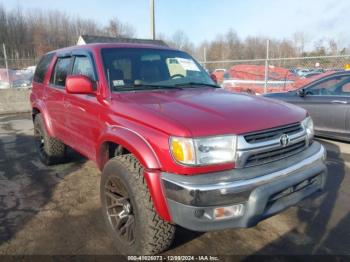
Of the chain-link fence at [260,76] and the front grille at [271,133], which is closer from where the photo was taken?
the front grille at [271,133]

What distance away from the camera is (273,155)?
271cm

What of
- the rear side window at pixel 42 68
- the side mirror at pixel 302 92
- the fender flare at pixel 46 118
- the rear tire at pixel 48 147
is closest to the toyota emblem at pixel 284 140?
the fender flare at pixel 46 118

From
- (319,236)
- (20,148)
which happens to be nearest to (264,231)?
(319,236)

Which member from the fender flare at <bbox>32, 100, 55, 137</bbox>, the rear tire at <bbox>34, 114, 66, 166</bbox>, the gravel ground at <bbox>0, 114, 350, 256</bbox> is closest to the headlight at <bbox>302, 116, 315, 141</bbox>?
the gravel ground at <bbox>0, 114, 350, 256</bbox>

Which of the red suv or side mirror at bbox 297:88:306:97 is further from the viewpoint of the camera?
side mirror at bbox 297:88:306:97

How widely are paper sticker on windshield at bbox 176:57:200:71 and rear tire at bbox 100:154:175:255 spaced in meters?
1.78

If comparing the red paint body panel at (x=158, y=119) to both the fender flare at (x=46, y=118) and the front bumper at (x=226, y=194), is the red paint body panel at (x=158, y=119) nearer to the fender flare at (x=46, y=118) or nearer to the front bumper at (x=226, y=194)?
the front bumper at (x=226, y=194)

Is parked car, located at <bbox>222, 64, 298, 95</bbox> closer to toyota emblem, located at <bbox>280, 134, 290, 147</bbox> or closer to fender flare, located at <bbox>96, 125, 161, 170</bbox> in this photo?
toyota emblem, located at <bbox>280, 134, 290, 147</bbox>

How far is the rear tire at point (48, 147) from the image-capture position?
530 cm

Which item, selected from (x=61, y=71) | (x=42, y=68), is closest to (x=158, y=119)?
(x=61, y=71)

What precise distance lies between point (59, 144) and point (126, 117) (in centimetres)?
282

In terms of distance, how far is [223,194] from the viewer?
92.4 inches

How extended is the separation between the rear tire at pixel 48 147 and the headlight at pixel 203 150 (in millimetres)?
3435

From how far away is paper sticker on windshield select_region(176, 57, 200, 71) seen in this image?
4211 millimetres
